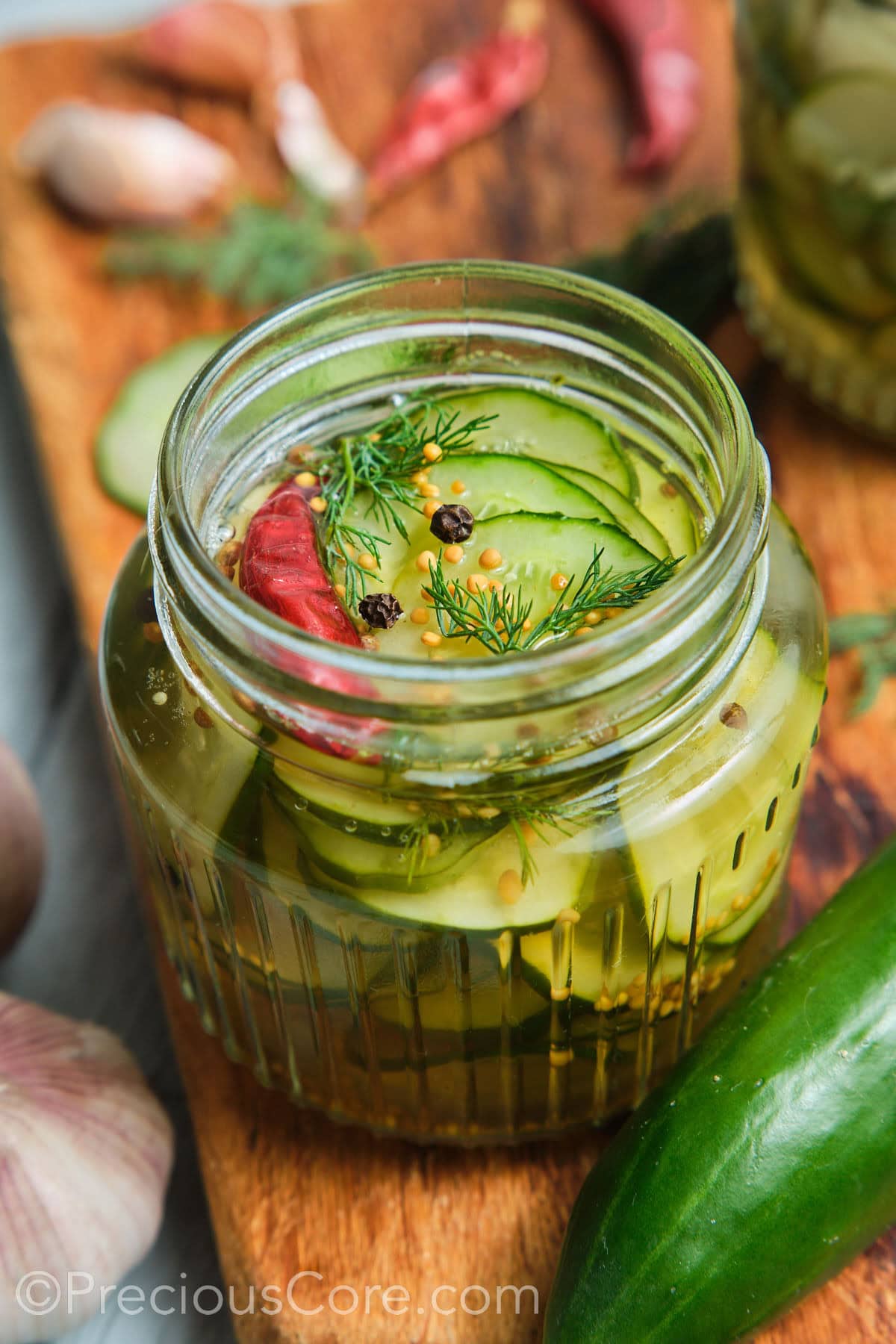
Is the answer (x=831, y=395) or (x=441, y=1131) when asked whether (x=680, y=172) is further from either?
(x=441, y=1131)

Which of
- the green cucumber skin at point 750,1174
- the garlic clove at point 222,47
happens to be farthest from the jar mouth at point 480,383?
the garlic clove at point 222,47

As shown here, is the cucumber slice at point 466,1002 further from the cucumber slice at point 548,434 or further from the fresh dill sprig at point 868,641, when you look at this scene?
the fresh dill sprig at point 868,641

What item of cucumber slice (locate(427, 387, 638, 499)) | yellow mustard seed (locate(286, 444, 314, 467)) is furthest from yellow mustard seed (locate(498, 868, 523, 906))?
yellow mustard seed (locate(286, 444, 314, 467))

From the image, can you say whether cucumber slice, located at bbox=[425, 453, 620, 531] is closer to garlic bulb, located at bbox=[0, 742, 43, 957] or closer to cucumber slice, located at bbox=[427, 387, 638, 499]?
cucumber slice, located at bbox=[427, 387, 638, 499]

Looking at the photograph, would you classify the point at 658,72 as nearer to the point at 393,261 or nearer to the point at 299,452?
the point at 393,261

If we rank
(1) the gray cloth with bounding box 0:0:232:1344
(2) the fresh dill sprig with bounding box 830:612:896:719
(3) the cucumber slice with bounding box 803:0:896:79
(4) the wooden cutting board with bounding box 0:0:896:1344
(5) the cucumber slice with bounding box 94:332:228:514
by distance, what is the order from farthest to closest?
(5) the cucumber slice with bounding box 94:332:228:514, (2) the fresh dill sprig with bounding box 830:612:896:719, (3) the cucumber slice with bounding box 803:0:896:79, (1) the gray cloth with bounding box 0:0:232:1344, (4) the wooden cutting board with bounding box 0:0:896:1344
